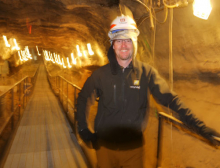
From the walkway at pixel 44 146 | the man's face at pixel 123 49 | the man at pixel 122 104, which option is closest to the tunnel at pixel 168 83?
the walkway at pixel 44 146

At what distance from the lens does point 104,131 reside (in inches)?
71.0

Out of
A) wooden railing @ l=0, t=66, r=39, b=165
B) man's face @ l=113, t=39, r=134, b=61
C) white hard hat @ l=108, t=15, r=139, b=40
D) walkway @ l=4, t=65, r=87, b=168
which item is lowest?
walkway @ l=4, t=65, r=87, b=168

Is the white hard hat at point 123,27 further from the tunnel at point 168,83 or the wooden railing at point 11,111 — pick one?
the wooden railing at point 11,111

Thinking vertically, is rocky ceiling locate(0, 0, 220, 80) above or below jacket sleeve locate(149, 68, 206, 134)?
above

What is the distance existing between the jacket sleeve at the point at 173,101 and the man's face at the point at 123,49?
0.26 metres

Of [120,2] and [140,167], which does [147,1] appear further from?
[140,167]

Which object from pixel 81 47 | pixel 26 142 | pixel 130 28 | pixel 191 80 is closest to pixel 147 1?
pixel 191 80

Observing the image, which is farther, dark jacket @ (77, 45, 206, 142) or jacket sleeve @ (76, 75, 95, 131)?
jacket sleeve @ (76, 75, 95, 131)

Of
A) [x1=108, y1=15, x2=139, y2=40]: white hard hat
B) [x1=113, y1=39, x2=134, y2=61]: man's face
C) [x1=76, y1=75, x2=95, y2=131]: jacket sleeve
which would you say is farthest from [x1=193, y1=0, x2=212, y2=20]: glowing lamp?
[x1=76, y1=75, x2=95, y2=131]: jacket sleeve

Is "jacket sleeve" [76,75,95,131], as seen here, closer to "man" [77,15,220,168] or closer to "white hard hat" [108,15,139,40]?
"man" [77,15,220,168]

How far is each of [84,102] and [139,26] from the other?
5888 mm

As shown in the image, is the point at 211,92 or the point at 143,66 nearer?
the point at 143,66

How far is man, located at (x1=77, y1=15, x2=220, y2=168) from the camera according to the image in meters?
1.76

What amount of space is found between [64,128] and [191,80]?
11.1 feet
